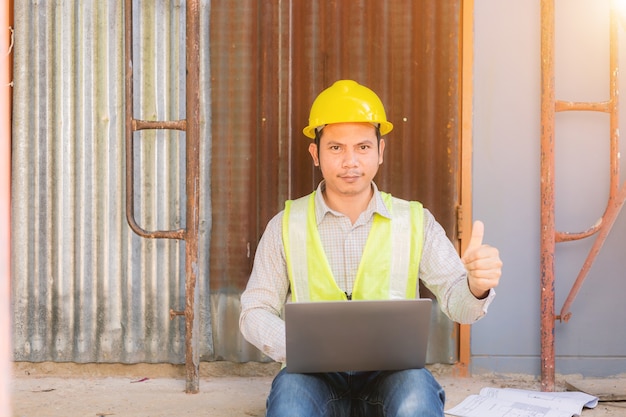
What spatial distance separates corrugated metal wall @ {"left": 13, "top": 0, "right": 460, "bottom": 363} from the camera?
3.71 meters

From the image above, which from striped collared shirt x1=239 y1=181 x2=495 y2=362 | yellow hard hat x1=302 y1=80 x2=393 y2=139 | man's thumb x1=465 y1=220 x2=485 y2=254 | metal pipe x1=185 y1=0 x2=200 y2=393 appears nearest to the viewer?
man's thumb x1=465 y1=220 x2=485 y2=254

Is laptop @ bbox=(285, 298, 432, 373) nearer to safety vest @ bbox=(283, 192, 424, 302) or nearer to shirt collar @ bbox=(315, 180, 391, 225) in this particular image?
safety vest @ bbox=(283, 192, 424, 302)

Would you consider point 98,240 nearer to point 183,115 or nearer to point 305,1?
point 183,115

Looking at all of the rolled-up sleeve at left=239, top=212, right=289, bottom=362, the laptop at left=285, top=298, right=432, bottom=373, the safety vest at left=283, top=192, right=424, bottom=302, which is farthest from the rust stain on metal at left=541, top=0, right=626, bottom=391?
the rolled-up sleeve at left=239, top=212, right=289, bottom=362

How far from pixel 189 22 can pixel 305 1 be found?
2.28 feet

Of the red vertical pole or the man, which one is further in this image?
the red vertical pole

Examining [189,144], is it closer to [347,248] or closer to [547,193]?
[347,248]

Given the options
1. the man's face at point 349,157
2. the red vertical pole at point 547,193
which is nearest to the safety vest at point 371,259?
the man's face at point 349,157

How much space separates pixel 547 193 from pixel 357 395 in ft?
4.34

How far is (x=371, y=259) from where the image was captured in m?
2.91

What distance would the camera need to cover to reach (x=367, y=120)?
297 cm

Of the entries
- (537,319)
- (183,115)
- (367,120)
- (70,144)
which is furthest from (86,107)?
(537,319)

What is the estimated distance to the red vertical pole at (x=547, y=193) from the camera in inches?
128

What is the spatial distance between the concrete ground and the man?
2.32 ft
